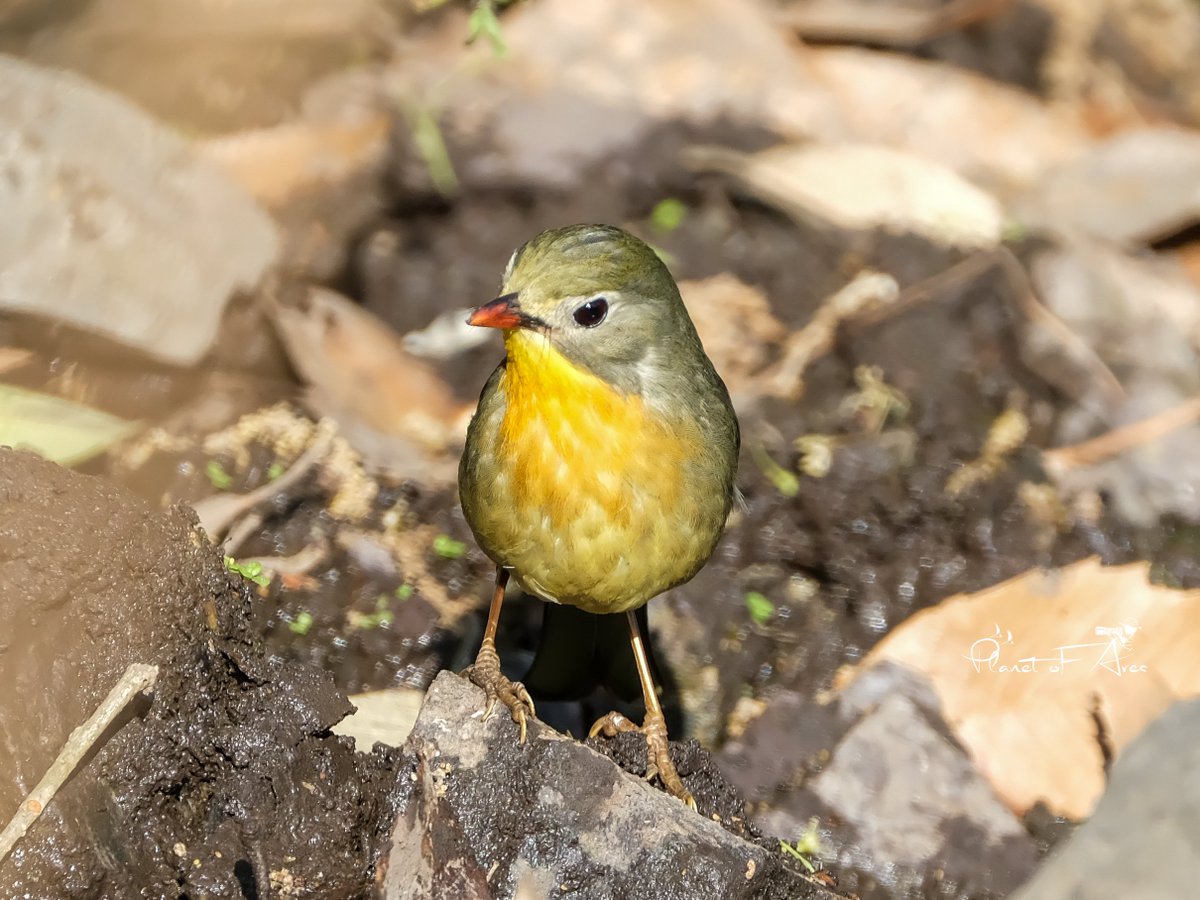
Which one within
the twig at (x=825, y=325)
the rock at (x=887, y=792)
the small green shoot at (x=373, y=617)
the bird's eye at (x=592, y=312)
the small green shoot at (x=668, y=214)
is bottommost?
the twig at (x=825, y=325)

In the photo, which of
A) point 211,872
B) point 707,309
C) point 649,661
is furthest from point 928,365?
point 211,872

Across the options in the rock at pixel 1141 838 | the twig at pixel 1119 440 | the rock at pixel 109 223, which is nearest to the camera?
the rock at pixel 1141 838

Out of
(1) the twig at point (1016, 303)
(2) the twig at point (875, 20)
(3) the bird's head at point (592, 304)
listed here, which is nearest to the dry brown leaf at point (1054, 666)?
(1) the twig at point (1016, 303)

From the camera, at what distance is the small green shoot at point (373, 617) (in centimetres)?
→ 457

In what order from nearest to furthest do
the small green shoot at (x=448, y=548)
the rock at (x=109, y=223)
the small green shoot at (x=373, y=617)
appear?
the small green shoot at (x=373, y=617), the rock at (x=109, y=223), the small green shoot at (x=448, y=548)

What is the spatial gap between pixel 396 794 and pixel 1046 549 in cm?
291

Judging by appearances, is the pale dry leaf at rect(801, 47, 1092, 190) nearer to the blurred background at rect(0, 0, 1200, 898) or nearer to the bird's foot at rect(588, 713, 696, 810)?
the blurred background at rect(0, 0, 1200, 898)

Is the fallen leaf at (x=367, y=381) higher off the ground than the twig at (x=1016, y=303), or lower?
higher

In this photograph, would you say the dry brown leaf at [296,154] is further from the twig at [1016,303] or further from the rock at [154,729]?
the rock at [154,729]

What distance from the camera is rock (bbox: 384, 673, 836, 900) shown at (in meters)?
3.11

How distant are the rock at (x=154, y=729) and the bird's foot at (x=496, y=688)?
305 millimetres

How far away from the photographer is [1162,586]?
489cm

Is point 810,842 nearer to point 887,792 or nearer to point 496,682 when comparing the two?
point 887,792

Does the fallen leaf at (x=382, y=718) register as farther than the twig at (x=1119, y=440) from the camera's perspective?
No
